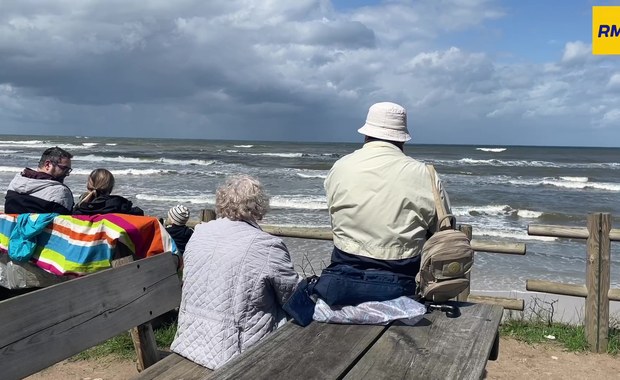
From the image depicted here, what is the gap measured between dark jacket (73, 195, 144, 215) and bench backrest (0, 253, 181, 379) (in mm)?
1027

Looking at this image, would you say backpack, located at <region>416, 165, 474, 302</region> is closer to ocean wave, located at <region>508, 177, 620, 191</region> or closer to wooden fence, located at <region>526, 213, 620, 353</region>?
wooden fence, located at <region>526, 213, 620, 353</region>

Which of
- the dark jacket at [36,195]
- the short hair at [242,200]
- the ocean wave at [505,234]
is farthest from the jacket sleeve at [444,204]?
the ocean wave at [505,234]

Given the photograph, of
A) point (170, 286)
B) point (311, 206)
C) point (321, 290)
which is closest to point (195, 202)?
point (311, 206)

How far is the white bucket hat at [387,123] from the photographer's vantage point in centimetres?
258

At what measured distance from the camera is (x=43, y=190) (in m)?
4.08

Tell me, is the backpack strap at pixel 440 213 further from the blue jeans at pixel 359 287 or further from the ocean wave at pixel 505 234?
the ocean wave at pixel 505 234

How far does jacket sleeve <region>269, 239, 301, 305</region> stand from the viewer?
2.54 meters

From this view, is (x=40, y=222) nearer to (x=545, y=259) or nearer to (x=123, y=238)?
(x=123, y=238)

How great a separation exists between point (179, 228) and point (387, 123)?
102 inches

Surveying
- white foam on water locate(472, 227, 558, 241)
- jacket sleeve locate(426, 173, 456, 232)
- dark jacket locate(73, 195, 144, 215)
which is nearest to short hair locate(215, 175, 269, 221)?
jacket sleeve locate(426, 173, 456, 232)

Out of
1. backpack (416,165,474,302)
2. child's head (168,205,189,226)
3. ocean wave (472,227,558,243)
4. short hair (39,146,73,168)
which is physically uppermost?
short hair (39,146,73,168)

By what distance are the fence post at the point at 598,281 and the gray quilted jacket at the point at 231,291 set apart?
304 cm

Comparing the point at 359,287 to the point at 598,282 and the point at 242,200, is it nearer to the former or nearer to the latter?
the point at 242,200

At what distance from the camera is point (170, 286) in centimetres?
325
